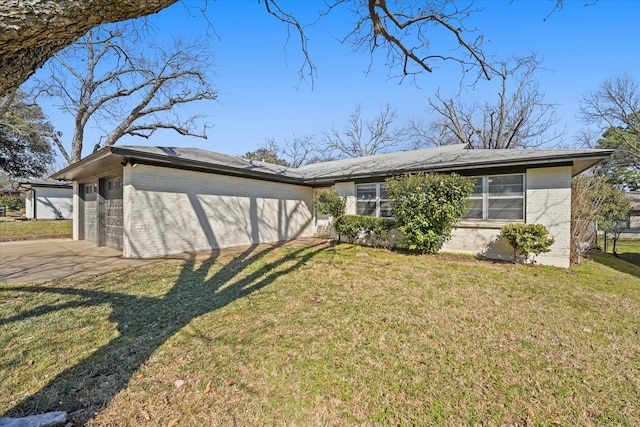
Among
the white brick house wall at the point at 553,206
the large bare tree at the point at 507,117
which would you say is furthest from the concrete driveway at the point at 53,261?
the large bare tree at the point at 507,117

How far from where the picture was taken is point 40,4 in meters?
1.37

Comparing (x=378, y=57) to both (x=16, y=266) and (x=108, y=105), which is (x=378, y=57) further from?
(x=108, y=105)

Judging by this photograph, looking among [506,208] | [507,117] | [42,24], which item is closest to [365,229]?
[506,208]

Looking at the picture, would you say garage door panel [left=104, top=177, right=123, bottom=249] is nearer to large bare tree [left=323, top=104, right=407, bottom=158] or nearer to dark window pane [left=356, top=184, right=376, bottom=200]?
dark window pane [left=356, top=184, right=376, bottom=200]

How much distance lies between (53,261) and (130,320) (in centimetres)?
584

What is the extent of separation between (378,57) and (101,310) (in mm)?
6225

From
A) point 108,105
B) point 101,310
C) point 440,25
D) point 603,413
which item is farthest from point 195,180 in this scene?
point 108,105

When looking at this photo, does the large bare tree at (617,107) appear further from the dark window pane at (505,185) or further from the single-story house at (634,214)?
the dark window pane at (505,185)

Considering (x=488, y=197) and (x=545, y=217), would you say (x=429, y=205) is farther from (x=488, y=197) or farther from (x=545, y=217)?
(x=545, y=217)

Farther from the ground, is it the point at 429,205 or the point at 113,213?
the point at 429,205

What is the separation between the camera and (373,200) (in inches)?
423

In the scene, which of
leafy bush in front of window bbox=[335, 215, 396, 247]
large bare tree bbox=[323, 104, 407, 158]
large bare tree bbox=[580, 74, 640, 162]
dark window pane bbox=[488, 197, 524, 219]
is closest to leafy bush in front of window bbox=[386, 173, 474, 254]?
leafy bush in front of window bbox=[335, 215, 396, 247]

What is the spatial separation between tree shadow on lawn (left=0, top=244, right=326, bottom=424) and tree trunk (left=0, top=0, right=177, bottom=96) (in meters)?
2.38

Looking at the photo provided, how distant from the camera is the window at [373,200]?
413 inches
